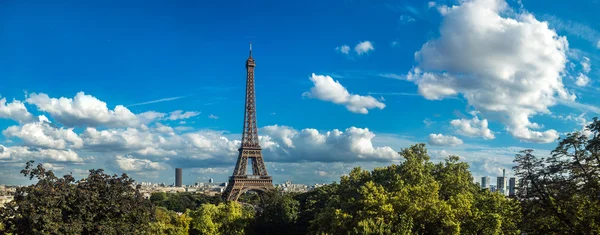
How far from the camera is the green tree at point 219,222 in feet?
129

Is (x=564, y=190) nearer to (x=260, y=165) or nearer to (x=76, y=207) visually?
(x=76, y=207)

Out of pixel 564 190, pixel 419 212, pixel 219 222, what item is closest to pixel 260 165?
pixel 219 222

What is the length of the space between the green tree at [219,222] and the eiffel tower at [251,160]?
42.6 m

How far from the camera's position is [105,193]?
859 inches

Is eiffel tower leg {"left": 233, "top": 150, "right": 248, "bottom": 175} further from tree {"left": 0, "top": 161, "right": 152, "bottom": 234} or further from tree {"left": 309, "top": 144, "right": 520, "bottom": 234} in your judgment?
tree {"left": 0, "top": 161, "right": 152, "bottom": 234}

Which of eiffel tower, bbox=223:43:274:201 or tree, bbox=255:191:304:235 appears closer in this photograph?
tree, bbox=255:191:304:235

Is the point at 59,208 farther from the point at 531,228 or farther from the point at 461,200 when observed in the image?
the point at 461,200

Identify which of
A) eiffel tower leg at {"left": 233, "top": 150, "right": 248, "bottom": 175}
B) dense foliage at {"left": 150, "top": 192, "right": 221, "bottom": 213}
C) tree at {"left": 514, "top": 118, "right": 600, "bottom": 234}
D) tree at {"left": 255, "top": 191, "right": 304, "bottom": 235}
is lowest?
dense foliage at {"left": 150, "top": 192, "right": 221, "bottom": 213}

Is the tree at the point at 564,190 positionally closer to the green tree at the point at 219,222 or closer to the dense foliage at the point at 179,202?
the green tree at the point at 219,222

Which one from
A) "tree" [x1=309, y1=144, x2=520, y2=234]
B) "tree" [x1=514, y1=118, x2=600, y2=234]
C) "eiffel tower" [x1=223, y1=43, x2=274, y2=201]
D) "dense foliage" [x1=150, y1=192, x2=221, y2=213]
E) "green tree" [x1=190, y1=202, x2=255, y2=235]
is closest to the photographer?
"tree" [x1=514, y1=118, x2=600, y2=234]

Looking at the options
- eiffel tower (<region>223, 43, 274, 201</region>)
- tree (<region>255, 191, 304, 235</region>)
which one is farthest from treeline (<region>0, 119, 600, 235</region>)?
eiffel tower (<region>223, 43, 274, 201</region>)

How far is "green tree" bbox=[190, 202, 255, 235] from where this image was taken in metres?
39.2

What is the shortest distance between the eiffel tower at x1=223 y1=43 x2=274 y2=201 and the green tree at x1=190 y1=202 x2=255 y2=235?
4257 centimetres

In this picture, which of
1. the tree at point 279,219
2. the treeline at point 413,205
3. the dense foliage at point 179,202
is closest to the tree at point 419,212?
the treeline at point 413,205
